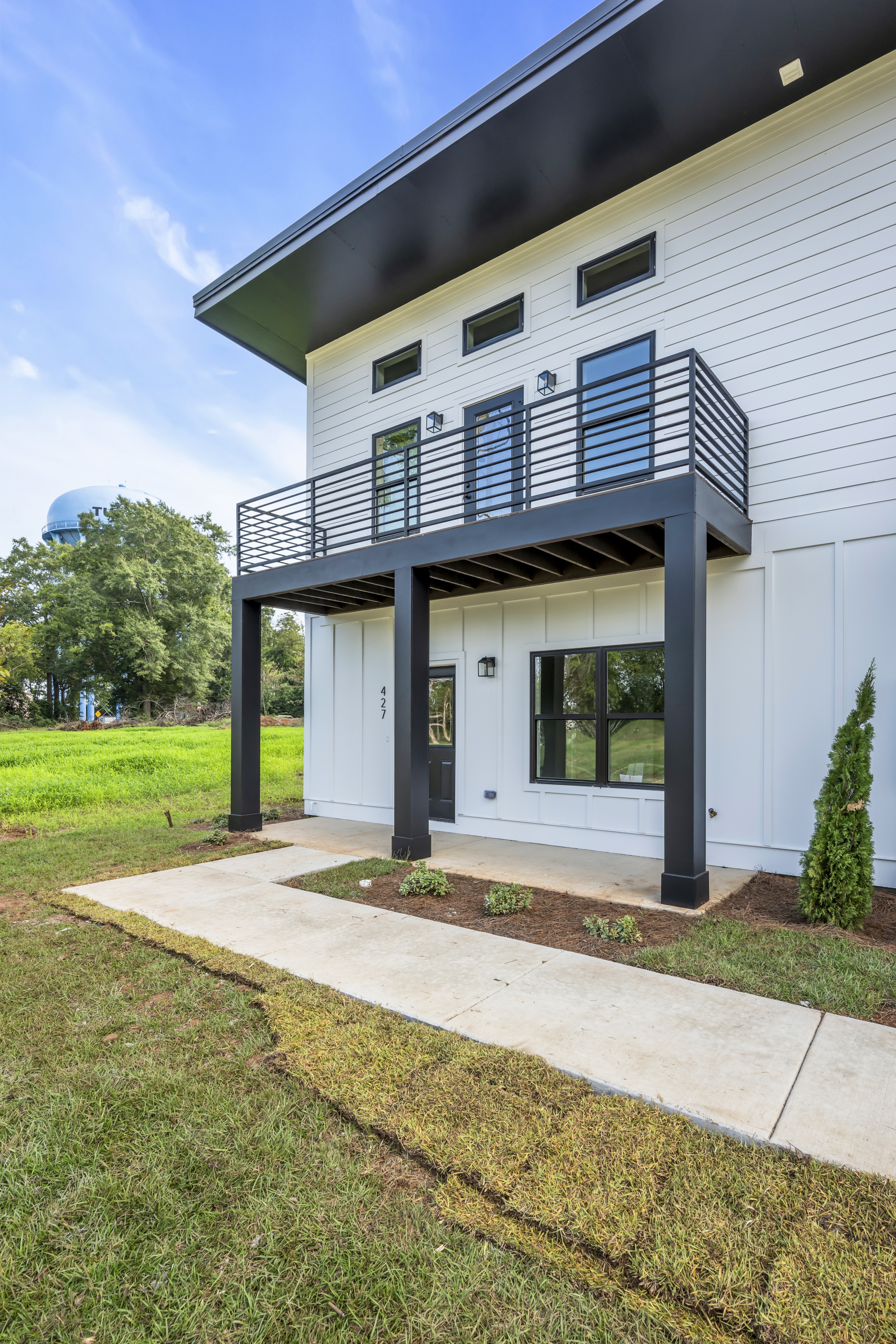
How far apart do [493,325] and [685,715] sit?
240 inches

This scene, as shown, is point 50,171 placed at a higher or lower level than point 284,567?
higher

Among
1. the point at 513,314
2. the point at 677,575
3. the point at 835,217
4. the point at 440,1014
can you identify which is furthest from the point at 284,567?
the point at 835,217

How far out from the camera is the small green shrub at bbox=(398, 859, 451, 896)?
18.3 feet

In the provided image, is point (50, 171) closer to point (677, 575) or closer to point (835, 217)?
point (835, 217)

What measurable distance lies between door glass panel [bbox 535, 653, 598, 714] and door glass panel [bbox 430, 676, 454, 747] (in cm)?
134

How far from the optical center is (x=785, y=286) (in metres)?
6.09

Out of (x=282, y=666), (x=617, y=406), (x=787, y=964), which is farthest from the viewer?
(x=282, y=666)

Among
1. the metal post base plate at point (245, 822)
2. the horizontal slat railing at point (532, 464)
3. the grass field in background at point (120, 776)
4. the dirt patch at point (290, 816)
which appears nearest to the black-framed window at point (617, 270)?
the horizontal slat railing at point (532, 464)

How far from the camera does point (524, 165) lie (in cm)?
674

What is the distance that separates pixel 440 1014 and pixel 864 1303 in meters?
1.98

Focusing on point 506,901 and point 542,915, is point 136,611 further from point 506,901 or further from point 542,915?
point 542,915

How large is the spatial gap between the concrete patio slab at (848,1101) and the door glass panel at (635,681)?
3878 mm

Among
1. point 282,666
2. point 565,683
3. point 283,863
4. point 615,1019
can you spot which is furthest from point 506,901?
point 282,666

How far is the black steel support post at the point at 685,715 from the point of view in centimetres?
506
